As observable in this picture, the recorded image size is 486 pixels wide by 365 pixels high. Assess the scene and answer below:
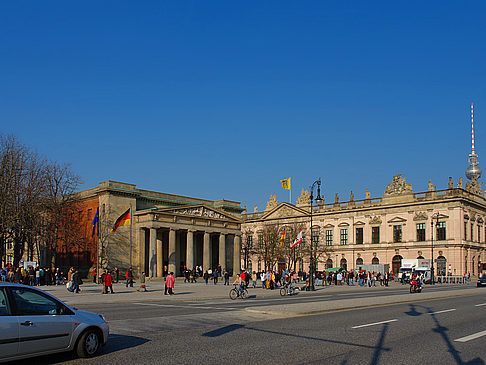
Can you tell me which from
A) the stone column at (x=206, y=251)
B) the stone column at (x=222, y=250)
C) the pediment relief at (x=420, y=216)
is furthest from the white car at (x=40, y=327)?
the pediment relief at (x=420, y=216)

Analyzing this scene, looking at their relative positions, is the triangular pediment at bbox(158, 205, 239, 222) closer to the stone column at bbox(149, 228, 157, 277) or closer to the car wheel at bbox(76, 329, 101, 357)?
the stone column at bbox(149, 228, 157, 277)

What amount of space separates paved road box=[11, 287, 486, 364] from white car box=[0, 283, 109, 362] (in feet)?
1.53

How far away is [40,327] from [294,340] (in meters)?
6.62

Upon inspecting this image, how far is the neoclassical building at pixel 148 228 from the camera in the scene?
68500 mm

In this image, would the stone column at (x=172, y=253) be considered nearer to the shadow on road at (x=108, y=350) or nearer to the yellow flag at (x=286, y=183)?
the yellow flag at (x=286, y=183)

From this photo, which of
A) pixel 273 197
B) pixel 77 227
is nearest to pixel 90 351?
pixel 77 227

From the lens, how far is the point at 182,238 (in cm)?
8144

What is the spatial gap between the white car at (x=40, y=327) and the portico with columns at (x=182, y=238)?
188 ft

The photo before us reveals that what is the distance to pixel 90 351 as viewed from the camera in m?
10.7

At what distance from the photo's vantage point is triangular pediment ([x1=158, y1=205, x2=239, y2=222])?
233 feet

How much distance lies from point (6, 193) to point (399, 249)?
64.5m

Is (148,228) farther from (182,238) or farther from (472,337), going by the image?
(472,337)

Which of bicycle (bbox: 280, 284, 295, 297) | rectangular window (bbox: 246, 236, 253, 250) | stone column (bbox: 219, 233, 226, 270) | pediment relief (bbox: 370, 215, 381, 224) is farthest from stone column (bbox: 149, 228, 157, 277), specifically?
pediment relief (bbox: 370, 215, 381, 224)

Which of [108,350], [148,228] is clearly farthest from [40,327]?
[148,228]
